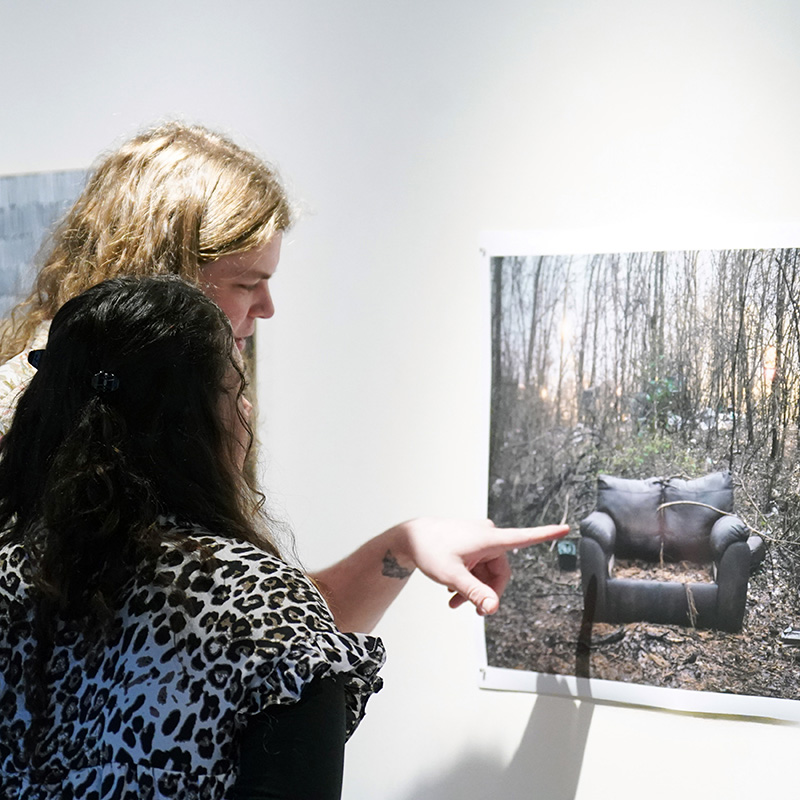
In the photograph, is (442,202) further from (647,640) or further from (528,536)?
(647,640)

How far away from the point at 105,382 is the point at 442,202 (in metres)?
0.70

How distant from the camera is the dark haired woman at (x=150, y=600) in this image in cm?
75

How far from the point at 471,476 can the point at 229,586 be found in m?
0.63

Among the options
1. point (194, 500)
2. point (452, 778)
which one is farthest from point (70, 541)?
point (452, 778)

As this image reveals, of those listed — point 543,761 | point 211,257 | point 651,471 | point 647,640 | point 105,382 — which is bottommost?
point 543,761

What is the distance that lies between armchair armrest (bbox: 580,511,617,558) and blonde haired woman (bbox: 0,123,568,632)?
0.10 meters

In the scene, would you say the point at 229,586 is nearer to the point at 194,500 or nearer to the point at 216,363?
the point at 194,500

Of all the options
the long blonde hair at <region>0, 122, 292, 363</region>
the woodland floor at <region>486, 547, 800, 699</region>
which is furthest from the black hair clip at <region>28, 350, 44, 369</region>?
the woodland floor at <region>486, 547, 800, 699</region>

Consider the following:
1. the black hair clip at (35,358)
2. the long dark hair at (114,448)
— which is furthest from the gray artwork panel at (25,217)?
the long dark hair at (114,448)

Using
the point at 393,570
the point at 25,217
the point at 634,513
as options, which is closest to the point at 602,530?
the point at 634,513

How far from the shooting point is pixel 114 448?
2.67ft

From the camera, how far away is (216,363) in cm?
85

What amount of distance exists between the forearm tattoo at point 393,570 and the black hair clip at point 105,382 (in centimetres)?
58

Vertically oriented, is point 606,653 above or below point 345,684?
below
